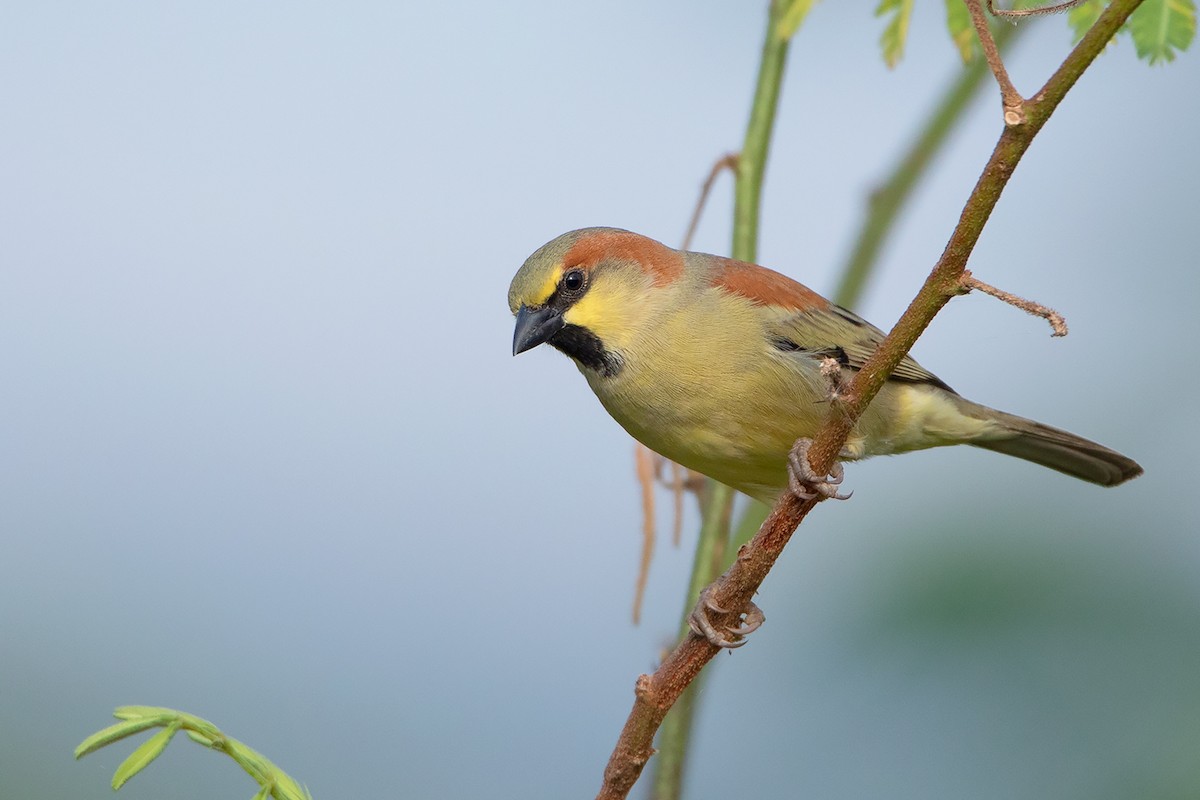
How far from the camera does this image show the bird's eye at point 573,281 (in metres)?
3.77

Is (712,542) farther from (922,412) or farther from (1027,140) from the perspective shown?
(1027,140)

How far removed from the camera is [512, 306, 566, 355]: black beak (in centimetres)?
367

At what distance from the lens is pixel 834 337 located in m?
→ 3.91

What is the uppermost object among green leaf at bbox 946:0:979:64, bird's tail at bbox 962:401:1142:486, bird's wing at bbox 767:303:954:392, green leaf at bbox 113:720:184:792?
green leaf at bbox 946:0:979:64

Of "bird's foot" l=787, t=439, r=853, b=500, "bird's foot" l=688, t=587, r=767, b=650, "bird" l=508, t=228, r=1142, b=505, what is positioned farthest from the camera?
"bird" l=508, t=228, r=1142, b=505

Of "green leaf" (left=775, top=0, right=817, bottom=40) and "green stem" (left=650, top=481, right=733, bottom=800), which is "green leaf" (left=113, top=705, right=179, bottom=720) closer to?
"green stem" (left=650, top=481, right=733, bottom=800)

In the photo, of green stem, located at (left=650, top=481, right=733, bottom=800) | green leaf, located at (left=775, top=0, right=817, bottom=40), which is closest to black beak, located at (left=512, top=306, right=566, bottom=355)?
green stem, located at (left=650, top=481, right=733, bottom=800)

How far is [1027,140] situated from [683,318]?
6.49ft

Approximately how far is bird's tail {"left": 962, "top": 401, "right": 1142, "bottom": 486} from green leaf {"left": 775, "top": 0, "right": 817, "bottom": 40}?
1.62 m

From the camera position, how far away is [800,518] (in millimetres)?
2469

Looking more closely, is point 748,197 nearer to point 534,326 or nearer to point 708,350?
point 708,350

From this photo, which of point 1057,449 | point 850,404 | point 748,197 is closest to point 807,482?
point 850,404

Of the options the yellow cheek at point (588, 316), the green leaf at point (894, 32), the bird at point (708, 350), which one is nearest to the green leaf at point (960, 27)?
Answer: the green leaf at point (894, 32)

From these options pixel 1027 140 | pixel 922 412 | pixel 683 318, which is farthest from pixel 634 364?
pixel 1027 140
